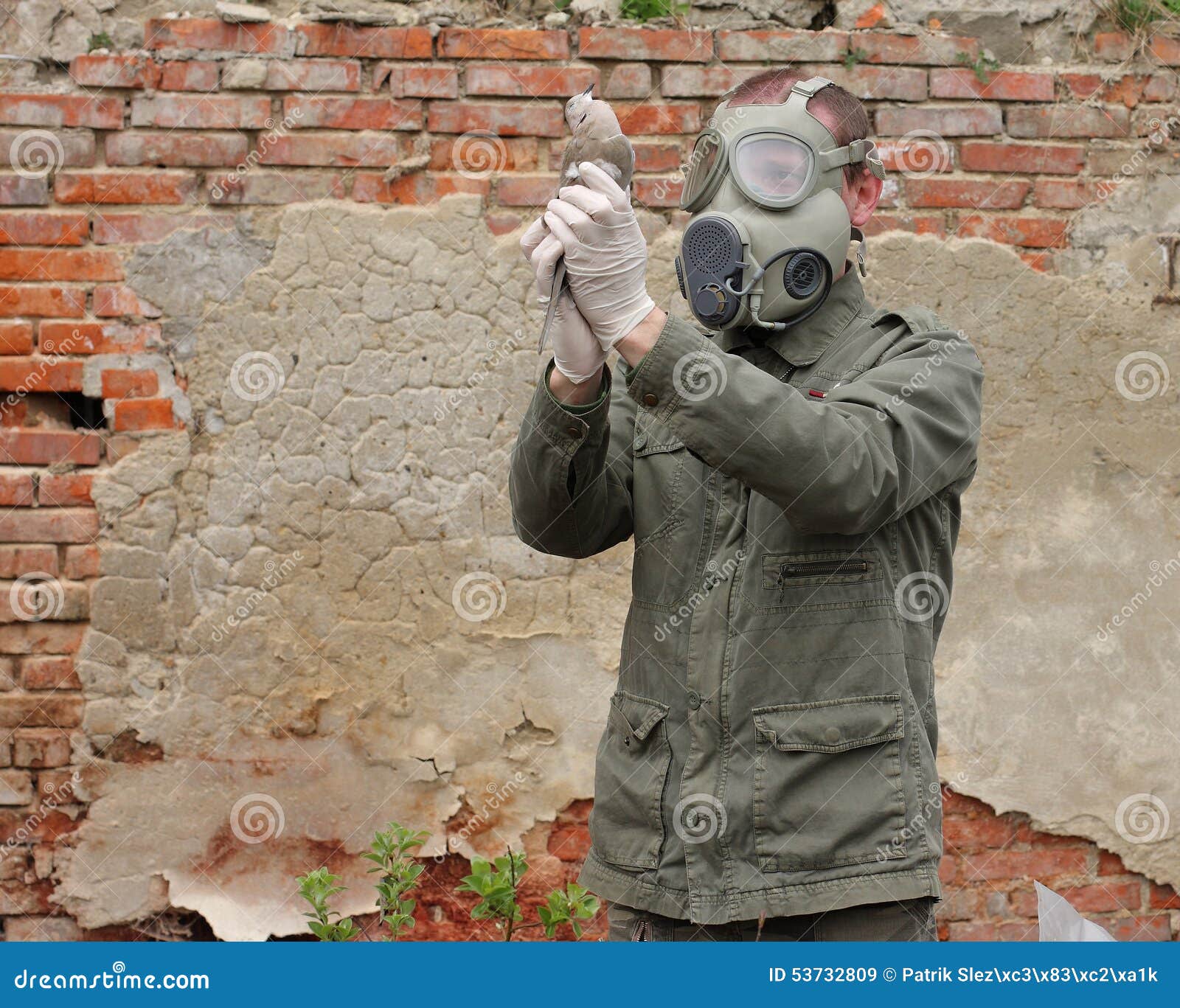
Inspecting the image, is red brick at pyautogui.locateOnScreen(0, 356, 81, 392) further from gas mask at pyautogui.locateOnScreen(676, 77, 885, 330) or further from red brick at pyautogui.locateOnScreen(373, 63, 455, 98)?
gas mask at pyautogui.locateOnScreen(676, 77, 885, 330)

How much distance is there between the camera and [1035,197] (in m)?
3.48

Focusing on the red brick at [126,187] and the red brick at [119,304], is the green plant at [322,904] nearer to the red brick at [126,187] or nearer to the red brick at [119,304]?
the red brick at [119,304]

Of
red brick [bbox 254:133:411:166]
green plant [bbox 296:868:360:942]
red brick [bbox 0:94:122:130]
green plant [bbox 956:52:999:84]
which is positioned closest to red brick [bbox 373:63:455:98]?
red brick [bbox 254:133:411:166]

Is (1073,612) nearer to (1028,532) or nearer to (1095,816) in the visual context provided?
(1028,532)

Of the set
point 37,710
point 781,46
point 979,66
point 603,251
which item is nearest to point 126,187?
point 37,710

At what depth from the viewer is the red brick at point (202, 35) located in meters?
3.35

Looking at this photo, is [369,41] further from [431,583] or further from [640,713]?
[640,713]

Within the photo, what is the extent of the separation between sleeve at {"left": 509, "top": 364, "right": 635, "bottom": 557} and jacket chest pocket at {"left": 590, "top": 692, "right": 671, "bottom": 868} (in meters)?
0.28

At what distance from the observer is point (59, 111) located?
10.9ft

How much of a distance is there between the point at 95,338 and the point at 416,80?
43.5 inches

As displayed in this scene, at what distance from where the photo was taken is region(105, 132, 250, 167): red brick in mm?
3342

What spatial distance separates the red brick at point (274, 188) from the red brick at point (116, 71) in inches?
12.4

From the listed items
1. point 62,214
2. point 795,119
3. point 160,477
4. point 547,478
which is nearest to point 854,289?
point 795,119

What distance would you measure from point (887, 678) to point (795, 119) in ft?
2.96
